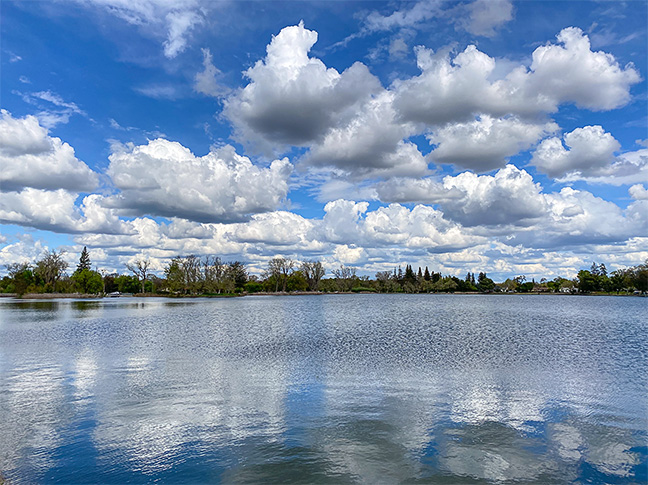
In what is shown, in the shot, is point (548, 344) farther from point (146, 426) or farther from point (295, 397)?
point (146, 426)

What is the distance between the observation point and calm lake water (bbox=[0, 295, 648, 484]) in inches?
475

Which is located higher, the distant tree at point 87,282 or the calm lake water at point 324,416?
the distant tree at point 87,282

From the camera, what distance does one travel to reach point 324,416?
1641 cm

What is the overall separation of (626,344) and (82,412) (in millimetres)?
40340

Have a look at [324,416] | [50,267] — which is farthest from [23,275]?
[324,416]

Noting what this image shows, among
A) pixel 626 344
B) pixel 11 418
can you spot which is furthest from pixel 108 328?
pixel 626 344

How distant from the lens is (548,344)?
36.2 meters

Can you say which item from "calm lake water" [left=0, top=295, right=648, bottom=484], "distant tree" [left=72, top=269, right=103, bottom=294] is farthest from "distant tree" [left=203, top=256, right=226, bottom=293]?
"calm lake water" [left=0, top=295, right=648, bottom=484]

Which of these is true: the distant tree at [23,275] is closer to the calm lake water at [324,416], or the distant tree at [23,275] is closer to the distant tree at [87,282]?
the distant tree at [87,282]

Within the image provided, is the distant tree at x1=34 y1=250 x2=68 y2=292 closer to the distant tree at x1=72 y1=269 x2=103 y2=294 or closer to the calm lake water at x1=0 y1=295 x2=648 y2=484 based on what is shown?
the distant tree at x1=72 y1=269 x2=103 y2=294

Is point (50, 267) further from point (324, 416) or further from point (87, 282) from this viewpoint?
point (324, 416)

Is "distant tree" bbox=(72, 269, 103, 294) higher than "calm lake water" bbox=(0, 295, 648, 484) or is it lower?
higher

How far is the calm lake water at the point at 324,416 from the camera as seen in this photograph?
475 inches

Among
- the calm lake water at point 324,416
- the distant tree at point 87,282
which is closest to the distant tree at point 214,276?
the distant tree at point 87,282
